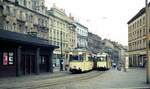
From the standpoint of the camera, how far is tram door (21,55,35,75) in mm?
43188

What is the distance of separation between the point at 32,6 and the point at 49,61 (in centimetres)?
2405

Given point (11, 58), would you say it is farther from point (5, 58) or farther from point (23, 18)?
point (23, 18)

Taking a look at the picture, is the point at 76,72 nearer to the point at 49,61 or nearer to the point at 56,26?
the point at 49,61

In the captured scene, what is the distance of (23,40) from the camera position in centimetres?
4272

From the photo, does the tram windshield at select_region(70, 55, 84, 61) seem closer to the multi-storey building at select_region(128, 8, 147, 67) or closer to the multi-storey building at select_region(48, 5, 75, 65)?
the multi-storey building at select_region(48, 5, 75, 65)

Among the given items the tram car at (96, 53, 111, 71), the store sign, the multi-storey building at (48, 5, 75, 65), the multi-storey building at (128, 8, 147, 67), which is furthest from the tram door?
the multi-storey building at (128, 8, 147, 67)

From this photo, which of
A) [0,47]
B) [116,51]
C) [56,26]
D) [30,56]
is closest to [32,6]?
[56,26]

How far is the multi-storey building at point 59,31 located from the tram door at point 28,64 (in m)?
35.7

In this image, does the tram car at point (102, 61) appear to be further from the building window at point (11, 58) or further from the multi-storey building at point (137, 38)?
the multi-storey building at point (137, 38)

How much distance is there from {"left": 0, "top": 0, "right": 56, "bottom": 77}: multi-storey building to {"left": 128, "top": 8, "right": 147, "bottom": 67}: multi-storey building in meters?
25.4

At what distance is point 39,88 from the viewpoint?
2294 cm

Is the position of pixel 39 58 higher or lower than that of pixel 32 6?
lower

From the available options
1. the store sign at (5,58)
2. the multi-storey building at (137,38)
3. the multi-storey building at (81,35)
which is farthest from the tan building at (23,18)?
the multi-storey building at (81,35)

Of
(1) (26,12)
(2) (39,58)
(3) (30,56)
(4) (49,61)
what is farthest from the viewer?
(1) (26,12)
